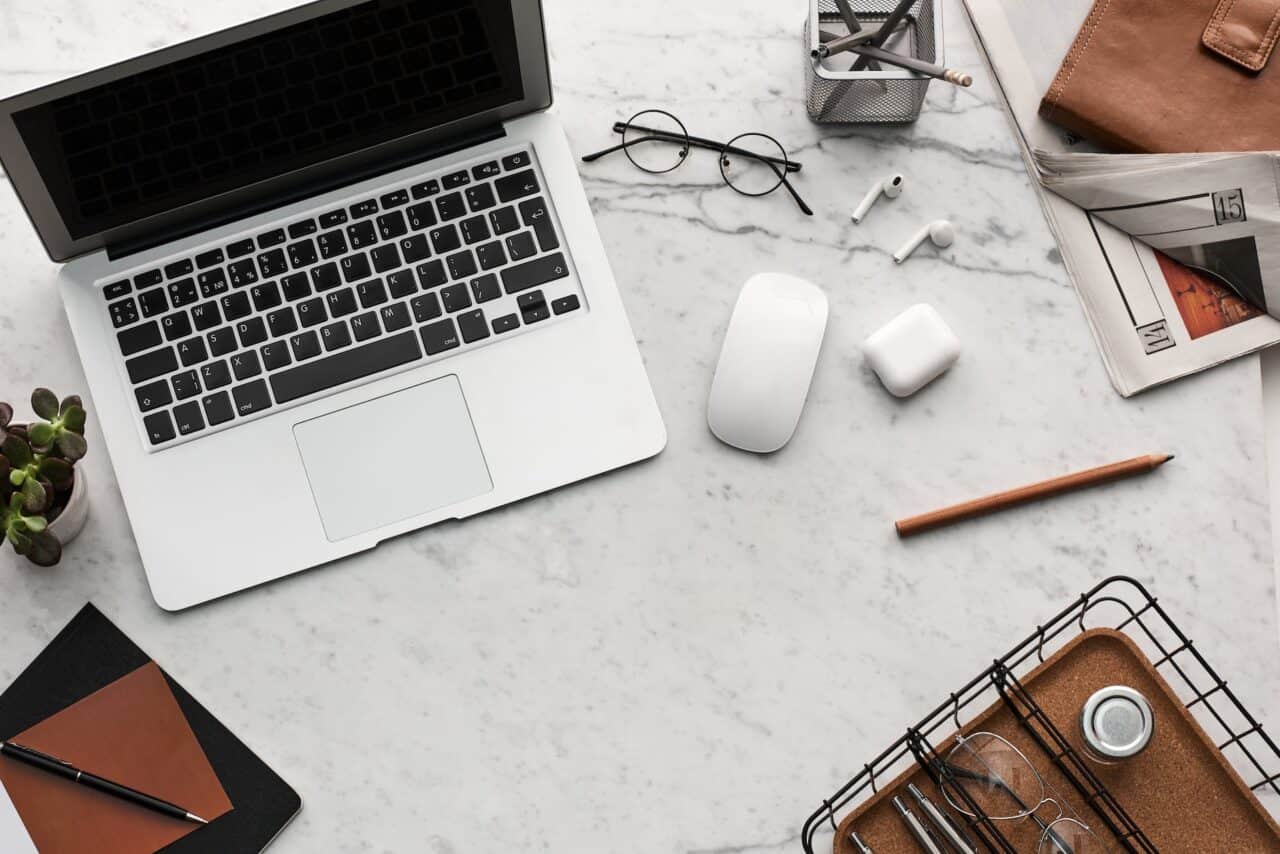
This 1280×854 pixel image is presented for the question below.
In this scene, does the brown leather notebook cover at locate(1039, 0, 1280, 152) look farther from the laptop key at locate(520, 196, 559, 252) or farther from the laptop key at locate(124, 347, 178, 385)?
the laptop key at locate(124, 347, 178, 385)

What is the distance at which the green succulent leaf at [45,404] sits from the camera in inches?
33.4

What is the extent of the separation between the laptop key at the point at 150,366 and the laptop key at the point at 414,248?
0.21 m

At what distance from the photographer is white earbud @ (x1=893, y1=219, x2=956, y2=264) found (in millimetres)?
985

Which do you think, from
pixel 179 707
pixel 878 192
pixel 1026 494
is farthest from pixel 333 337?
pixel 1026 494

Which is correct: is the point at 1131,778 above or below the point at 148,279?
below

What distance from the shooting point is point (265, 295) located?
3.08 ft

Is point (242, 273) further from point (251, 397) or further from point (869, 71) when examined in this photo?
point (869, 71)

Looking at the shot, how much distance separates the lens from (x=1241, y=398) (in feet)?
3.22

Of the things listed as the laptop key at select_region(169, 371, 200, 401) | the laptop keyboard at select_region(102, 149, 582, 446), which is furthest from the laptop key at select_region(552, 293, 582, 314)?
the laptop key at select_region(169, 371, 200, 401)

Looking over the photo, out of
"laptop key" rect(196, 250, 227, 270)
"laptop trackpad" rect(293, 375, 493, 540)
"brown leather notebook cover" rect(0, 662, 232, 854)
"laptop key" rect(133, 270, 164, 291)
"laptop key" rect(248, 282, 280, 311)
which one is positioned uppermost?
"laptop key" rect(196, 250, 227, 270)

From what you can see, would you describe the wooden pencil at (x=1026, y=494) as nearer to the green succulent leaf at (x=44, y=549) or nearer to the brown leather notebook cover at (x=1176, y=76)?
Answer: the brown leather notebook cover at (x=1176, y=76)

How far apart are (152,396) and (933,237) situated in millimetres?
688

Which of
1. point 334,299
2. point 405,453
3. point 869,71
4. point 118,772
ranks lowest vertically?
point 118,772

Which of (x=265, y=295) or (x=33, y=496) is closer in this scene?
(x=33, y=496)
